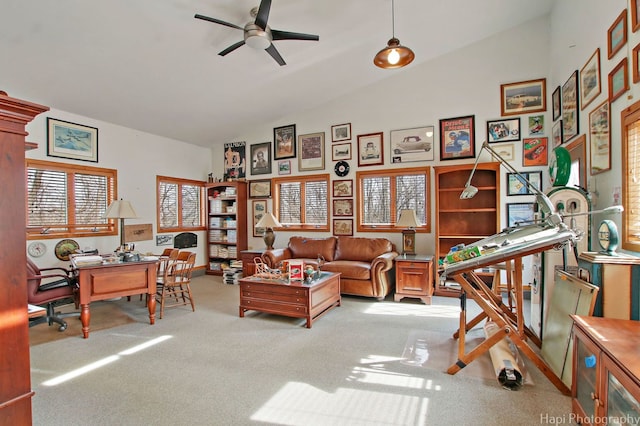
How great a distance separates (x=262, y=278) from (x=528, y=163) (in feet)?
14.4

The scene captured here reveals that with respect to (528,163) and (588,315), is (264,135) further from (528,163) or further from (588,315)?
(588,315)

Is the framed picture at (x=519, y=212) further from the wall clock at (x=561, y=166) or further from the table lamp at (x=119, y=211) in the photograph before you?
the table lamp at (x=119, y=211)

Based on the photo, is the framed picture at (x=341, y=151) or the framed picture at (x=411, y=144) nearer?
the framed picture at (x=411, y=144)

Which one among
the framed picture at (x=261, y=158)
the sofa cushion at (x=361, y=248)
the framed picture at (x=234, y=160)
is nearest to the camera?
the sofa cushion at (x=361, y=248)

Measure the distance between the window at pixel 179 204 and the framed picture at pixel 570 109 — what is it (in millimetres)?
6592

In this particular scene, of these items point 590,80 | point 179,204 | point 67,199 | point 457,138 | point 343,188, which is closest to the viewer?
point 590,80

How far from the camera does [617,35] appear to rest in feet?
8.63

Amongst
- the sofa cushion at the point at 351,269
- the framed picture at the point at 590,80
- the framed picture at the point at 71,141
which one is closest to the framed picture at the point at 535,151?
the framed picture at the point at 590,80

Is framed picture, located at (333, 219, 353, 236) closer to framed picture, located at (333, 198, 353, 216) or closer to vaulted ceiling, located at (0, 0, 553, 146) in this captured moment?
framed picture, located at (333, 198, 353, 216)

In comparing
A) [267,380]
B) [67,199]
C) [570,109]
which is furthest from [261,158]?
[570,109]

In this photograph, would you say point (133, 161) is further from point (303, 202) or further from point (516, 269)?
point (516, 269)

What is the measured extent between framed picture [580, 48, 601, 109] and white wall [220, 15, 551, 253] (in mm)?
1543

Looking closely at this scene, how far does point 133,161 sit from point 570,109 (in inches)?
263

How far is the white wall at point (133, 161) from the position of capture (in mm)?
4637
